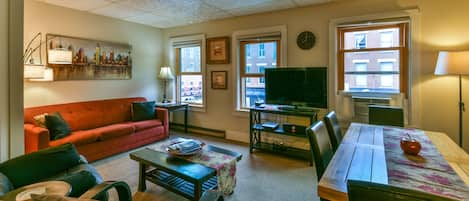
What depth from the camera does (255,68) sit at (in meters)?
4.42

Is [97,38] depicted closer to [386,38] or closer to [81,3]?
[81,3]

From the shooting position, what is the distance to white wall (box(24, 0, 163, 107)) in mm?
3510

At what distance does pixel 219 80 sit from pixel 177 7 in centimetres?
158

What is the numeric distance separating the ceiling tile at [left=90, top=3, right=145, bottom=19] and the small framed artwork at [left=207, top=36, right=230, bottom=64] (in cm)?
140

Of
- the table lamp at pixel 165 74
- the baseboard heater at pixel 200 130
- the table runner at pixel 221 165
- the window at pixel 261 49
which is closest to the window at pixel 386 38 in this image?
the window at pixel 261 49

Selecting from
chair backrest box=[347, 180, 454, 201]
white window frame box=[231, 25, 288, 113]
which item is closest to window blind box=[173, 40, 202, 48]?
white window frame box=[231, 25, 288, 113]

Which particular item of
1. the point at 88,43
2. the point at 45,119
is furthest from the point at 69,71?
the point at 45,119

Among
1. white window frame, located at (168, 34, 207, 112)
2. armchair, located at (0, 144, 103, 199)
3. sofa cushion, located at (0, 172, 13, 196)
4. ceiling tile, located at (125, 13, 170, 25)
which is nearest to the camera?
sofa cushion, located at (0, 172, 13, 196)

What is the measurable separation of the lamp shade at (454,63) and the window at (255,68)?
219 centimetres

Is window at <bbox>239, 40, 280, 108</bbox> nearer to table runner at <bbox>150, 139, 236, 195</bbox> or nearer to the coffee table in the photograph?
the coffee table

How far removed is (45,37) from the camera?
141 inches

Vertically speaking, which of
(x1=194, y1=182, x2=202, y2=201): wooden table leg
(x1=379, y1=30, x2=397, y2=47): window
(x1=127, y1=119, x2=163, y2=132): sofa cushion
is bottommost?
(x1=194, y1=182, x2=202, y2=201): wooden table leg

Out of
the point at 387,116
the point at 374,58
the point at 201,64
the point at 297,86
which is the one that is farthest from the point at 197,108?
the point at 387,116

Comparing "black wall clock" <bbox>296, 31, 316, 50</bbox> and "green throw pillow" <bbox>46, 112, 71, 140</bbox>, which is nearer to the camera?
"green throw pillow" <bbox>46, 112, 71, 140</bbox>
